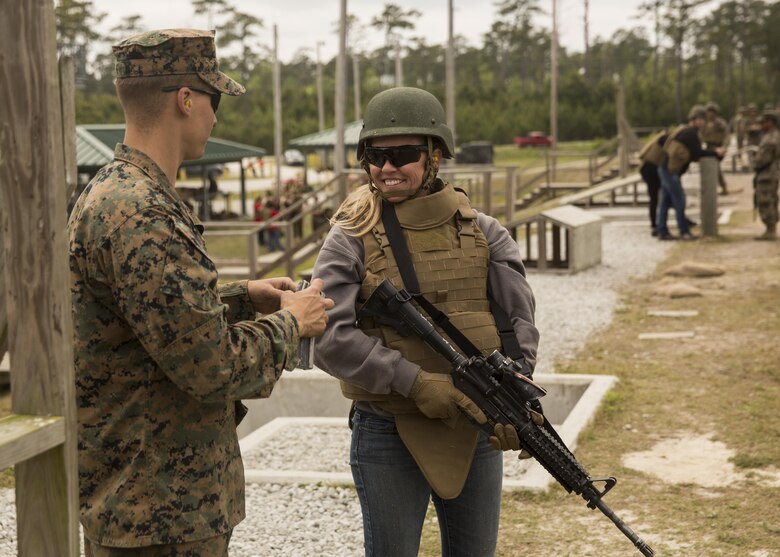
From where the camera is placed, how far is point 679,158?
16.7 m

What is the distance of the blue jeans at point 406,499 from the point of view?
3221 mm

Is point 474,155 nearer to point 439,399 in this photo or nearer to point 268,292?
point 439,399

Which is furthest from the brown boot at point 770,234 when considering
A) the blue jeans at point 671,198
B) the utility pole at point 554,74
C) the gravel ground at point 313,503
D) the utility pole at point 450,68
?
the utility pole at point 554,74

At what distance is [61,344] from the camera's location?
228 centimetres

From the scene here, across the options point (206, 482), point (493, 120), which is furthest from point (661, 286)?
point (493, 120)

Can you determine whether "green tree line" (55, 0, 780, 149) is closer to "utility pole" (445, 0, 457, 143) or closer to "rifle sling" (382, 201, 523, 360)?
"utility pole" (445, 0, 457, 143)

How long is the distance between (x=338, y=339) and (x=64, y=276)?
3.57ft

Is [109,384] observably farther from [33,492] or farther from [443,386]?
[443,386]

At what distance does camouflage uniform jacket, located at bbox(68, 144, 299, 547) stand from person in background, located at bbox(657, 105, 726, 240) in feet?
48.6

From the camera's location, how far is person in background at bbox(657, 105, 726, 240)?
16.7 m

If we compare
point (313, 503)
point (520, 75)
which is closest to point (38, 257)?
point (313, 503)

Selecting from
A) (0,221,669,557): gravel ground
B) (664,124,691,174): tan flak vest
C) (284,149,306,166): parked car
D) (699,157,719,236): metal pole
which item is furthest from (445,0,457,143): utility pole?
(0,221,669,557): gravel ground

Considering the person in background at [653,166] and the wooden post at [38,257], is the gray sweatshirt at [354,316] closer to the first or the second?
the wooden post at [38,257]

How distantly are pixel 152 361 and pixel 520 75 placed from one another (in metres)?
102
